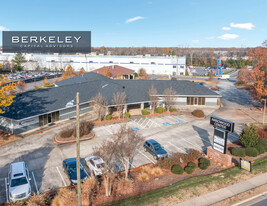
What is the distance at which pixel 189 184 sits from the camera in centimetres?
1706

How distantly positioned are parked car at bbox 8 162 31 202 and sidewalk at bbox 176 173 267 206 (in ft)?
38.1

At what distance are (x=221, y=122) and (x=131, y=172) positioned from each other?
1002 cm

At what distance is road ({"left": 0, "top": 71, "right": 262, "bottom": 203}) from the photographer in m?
19.6

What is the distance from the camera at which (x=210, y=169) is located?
2005 cm

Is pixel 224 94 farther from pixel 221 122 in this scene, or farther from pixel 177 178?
pixel 177 178

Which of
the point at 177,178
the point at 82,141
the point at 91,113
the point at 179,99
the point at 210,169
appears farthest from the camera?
the point at 179,99

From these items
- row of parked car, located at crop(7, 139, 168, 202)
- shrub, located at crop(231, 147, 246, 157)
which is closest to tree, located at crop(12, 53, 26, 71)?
row of parked car, located at crop(7, 139, 168, 202)

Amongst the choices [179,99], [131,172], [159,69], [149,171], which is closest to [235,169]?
[149,171]

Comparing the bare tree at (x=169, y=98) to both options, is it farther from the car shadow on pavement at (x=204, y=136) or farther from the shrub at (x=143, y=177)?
the shrub at (x=143, y=177)

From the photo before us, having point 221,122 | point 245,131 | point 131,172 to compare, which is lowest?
point 131,172

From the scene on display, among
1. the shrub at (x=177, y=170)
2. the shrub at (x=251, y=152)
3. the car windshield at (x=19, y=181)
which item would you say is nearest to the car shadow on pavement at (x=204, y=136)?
the shrub at (x=251, y=152)

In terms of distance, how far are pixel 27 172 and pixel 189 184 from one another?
13.9 m

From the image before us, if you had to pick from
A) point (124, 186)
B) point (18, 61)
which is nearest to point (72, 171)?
point (124, 186)

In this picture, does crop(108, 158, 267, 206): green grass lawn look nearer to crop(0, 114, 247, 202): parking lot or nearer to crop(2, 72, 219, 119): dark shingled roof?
crop(0, 114, 247, 202): parking lot
